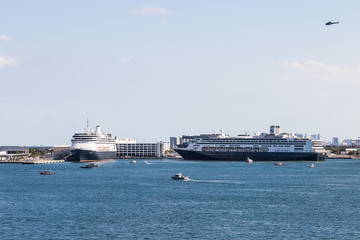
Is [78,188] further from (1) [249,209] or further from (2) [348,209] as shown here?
(2) [348,209]

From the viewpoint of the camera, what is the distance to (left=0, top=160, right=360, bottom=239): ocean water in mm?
51469

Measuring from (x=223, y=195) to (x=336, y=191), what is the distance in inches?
759

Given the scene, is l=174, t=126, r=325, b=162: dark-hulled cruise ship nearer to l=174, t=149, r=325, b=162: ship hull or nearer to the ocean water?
l=174, t=149, r=325, b=162: ship hull

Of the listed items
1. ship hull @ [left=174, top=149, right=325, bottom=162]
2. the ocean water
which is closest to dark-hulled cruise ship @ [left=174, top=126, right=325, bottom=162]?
ship hull @ [left=174, top=149, right=325, bottom=162]

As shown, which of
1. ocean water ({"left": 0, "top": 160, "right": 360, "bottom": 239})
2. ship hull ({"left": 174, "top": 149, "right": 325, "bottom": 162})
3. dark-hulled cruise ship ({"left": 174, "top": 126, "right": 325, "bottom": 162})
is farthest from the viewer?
dark-hulled cruise ship ({"left": 174, "top": 126, "right": 325, "bottom": 162})

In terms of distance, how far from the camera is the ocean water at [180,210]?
51469 mm

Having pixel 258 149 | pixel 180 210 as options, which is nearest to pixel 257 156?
pixel 258 149

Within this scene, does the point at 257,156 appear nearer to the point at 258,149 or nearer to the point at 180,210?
the point at 258,149

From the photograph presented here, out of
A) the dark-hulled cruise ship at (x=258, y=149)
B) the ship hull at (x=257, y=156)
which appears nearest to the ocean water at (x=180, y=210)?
the ship hull at (x=257, y=156)

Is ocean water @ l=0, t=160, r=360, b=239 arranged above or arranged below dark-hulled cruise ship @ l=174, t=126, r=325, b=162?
below

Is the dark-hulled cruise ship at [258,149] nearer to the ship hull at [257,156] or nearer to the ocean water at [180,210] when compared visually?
the ship hull at [257,156]

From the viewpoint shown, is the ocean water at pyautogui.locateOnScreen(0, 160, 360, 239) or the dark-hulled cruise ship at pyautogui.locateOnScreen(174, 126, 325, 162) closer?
the ocean water at pyautogui.locateOnScreen(0, 160, 360, 239)

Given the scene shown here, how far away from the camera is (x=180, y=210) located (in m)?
64.6

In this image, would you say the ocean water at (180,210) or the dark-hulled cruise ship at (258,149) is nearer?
the ocean water at (180,210)
